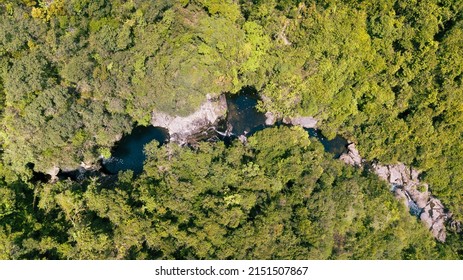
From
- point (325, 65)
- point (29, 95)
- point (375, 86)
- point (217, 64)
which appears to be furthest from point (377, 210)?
point (29, 95)

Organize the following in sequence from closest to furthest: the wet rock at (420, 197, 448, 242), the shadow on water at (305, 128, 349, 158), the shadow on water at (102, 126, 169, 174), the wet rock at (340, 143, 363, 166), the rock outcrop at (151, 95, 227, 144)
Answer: the rock outcrop at (151, 95, 227, 144) < the shadow on water at (102, 126, 169, 174) < the wet rock at (420, 197, 448, 242) < the wet rock at (340, 143, 363, 166) < the shadow on water at (305, 128, 349, 158)

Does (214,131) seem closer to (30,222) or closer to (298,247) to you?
(298,247)

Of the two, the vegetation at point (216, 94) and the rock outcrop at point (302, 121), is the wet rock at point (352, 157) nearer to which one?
the vegetation at point (216, 94)

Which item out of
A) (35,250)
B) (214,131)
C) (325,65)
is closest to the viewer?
(35,250)

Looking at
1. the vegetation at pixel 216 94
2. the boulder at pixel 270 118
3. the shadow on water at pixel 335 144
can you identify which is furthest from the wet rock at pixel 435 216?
the boulder at pixel 270 118

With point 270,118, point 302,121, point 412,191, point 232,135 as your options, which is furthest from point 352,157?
point 232,135

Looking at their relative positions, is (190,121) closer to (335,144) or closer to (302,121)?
(302,121)

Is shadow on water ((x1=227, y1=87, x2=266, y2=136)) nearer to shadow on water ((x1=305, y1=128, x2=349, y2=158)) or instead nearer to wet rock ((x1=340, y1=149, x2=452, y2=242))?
shadow on water ((x1=305, y1=128, x2=349, y2=158))

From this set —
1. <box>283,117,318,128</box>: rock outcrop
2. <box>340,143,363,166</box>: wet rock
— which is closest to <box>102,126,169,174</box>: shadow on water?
<box>283,117,318,128</box>: rock outcrop
